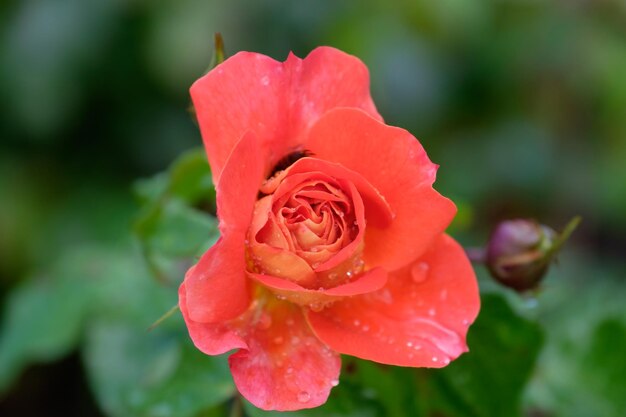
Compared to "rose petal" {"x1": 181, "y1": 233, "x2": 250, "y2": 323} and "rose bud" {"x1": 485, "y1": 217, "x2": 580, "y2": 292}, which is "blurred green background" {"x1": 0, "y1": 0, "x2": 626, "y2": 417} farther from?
"rose petal" {"x1": 181, "y1": 233, "x2": 250, "y2": 323}

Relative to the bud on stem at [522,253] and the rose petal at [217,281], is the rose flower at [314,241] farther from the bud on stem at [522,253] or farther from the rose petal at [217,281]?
the bud on stem at [522,253]

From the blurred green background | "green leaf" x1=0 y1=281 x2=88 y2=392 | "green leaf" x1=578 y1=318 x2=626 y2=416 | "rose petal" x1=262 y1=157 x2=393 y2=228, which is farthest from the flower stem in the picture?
"green leaf" x1=0 y1=281 x2=88 y2=392

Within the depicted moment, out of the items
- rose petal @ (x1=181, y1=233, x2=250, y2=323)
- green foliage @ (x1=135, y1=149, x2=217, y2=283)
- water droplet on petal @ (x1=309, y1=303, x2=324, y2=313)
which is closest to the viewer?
rose petal @ (x1=181, y1=233, x2=250, y2=323)

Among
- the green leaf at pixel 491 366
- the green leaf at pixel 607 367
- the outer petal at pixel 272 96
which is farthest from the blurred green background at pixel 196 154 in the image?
the outer petal at pixel 272 96

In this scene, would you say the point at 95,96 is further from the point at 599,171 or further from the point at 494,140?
the point at 599,171

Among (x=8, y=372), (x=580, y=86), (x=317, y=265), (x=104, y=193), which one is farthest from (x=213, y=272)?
(x=580, y=86)

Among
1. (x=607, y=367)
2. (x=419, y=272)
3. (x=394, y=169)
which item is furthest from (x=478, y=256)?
(x=607, y=367)
